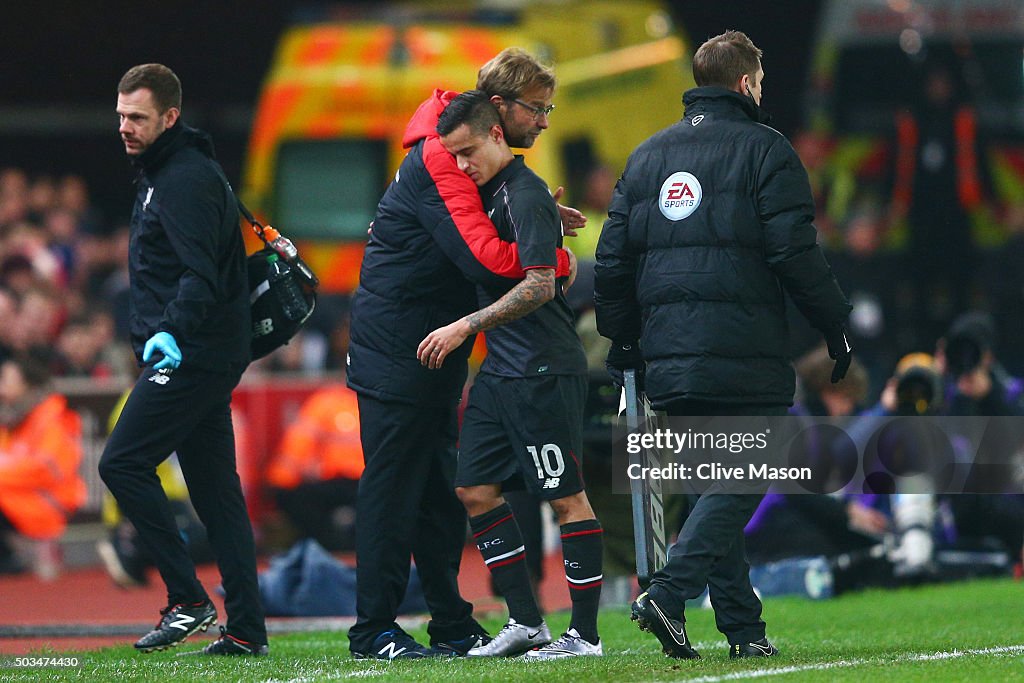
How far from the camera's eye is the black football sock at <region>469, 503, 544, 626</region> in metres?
7.01

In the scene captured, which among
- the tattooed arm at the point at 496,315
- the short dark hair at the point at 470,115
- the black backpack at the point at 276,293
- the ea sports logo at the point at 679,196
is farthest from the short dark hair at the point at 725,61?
the black backpack at the point at 276,293

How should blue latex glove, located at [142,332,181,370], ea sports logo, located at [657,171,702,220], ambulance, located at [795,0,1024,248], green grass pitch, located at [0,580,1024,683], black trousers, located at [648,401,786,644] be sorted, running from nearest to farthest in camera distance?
green grass pitch, located at [0,580,1024,683]
black trousers, located at [648,401,786,644]
ea sports logo, located at [657,171,702,220]
blue latex glove, located at [142,332,181,370]
ambulance, located at [795,0,1024,248]

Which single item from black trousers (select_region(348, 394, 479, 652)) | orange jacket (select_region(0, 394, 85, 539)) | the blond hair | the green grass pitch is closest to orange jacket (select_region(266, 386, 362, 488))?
orange jacket (select_region(0, 394, 85, 539))

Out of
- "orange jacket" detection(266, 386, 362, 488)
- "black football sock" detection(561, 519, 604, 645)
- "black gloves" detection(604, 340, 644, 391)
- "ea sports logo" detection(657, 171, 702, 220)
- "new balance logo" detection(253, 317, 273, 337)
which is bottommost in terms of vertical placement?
"orange jacket" detection(266, 386, 362, 488)

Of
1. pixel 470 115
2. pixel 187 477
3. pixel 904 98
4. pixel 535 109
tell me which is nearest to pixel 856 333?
pixel 904 98

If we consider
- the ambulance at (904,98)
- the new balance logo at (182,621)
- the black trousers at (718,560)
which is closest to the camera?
the black trousers at (718,560)

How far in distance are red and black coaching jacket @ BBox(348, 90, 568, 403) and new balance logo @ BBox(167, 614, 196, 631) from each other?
1.15 meters

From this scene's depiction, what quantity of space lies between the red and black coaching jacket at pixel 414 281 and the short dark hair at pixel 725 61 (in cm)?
83

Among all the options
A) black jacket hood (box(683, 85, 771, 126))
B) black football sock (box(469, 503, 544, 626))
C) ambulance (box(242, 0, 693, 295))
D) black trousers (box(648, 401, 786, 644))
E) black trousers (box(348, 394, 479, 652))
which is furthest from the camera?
ambulance (box(242, 0, 693, 295))

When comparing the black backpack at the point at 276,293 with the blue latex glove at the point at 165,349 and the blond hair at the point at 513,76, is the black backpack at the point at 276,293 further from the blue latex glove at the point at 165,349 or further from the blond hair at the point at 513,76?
the blond hair at the point at 513,76

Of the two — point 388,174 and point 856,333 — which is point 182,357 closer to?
point 388,174

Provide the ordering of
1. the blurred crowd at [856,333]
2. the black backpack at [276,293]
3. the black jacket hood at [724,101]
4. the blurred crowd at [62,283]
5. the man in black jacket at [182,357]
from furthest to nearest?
the blurred crowd at [62,283], the blurred crowd at [856,333], the black backpack at [276,293], the man in black jacket at [182,357], the black jacket hood at [724,101]

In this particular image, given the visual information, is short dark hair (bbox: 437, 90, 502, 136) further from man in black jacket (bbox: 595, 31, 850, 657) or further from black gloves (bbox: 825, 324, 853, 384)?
black gloves (bbox: 825, 324, 853, 384)

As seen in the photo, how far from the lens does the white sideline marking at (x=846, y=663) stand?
20.2 ft
